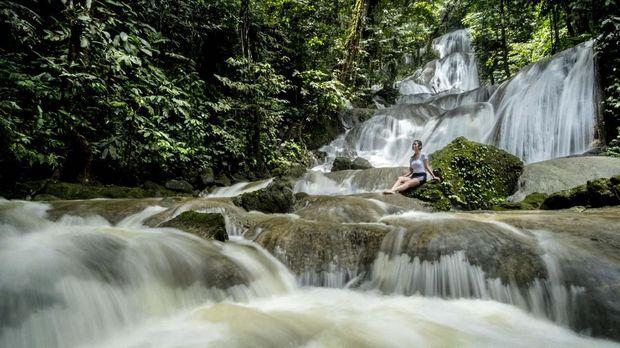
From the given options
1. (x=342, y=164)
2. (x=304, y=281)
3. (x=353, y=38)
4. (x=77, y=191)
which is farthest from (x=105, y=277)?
(x=353, y=38)

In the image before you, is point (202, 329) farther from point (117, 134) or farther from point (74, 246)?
point (117, 134)

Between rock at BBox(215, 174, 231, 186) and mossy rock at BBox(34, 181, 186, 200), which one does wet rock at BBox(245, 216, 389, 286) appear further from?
rock at BBox(215, 174, 231, 186)

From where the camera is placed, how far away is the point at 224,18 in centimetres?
991

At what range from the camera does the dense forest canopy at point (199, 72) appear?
4410 millimetres

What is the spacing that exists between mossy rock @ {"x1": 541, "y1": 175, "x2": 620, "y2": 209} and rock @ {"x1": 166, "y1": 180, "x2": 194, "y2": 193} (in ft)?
24.4

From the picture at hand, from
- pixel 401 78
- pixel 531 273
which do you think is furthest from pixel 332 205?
pixel 401 78

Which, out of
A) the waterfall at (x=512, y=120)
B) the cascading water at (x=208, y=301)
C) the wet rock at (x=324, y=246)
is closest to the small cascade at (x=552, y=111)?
the waterfall at (x=512, y=120)

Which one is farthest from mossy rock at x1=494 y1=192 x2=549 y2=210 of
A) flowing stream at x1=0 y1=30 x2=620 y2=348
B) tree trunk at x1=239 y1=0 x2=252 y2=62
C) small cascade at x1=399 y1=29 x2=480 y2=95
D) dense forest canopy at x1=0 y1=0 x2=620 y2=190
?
small cascade at x1=399 y1=29 x2=480 y2=95

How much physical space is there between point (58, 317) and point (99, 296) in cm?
33

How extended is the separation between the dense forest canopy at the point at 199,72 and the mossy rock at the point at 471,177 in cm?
264

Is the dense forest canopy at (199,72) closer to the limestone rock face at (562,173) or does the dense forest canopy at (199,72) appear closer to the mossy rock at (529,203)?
the limestone rock face at (562,173)

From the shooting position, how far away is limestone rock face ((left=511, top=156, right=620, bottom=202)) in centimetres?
637

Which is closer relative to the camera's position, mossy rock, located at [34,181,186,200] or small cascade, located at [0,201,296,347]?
small cascade, located at [0,201,296,347]

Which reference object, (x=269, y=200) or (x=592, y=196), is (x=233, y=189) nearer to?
(x=269, y=200)
